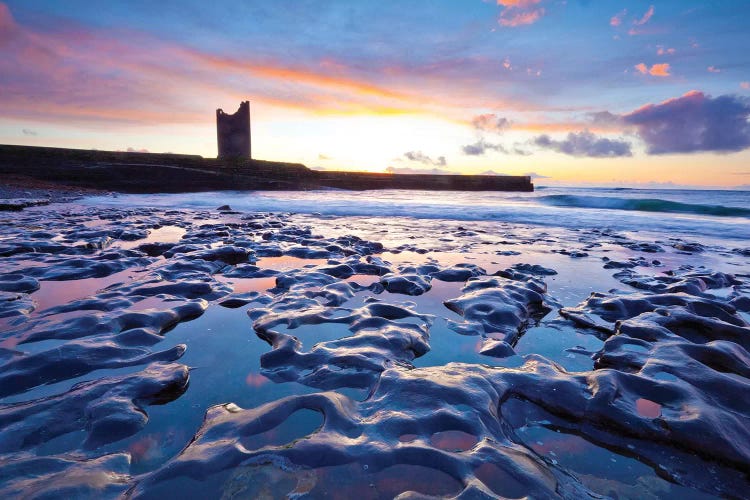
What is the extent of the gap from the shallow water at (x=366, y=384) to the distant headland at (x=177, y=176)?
A: 20953 millimetres

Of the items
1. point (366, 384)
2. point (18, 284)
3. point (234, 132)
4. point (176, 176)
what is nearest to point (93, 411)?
point (366, 384)

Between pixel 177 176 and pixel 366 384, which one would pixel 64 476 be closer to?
pixel 366 384

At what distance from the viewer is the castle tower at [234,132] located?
46500 mm

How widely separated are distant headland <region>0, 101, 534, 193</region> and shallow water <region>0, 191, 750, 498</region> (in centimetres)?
2095

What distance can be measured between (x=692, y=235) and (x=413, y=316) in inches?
299

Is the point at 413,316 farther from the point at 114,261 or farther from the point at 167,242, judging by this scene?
the point at 167,242

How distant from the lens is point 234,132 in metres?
47.0

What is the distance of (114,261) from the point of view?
3.60 m

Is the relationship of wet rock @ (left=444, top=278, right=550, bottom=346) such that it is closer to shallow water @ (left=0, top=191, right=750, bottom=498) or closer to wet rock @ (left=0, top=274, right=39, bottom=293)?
shallow water @ (left=0, top=191, right=750, bottom=498)

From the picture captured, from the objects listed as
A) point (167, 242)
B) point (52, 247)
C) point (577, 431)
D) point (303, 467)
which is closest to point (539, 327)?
point (577, 431)

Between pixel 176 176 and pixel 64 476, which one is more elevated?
pixel 176 176

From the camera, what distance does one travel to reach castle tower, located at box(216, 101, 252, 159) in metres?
46.5

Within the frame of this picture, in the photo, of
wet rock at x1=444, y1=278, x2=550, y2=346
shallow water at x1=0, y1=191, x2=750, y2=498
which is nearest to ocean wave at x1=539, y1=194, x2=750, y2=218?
shallow water at x1=0, y1=191, x2=750, y2=498

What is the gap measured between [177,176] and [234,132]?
27270 mm
